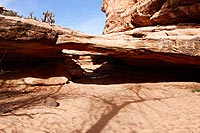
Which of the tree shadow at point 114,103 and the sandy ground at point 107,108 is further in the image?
the tree shadow at point 114,103

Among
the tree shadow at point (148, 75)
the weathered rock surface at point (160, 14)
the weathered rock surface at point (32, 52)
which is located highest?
the weathered rock surface at point (160, 14)

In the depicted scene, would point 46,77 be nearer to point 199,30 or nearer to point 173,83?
point 173,83

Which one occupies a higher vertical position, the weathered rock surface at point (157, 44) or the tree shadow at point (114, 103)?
the weathered rock surface at point (157, 44)

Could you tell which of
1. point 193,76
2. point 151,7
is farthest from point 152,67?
point 151,7

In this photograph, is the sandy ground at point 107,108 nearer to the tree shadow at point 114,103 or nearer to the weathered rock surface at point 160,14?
the tree shadow at point 114,103

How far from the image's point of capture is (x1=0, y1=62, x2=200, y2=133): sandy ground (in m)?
5.22

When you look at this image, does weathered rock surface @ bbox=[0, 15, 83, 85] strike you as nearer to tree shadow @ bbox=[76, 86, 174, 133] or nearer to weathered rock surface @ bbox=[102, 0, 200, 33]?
tree shadow @ bbox=[76, 86, 174, 133]

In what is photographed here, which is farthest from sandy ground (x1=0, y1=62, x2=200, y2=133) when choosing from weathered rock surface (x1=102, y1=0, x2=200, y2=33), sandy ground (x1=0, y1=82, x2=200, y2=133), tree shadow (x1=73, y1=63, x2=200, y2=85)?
weathered rock surface (x1=102, y1=0, x2=200, y2=33)

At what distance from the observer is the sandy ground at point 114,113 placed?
5.17 m

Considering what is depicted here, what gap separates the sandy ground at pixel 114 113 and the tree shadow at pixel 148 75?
1.31 m

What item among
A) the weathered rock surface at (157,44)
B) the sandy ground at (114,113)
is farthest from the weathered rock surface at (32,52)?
the sandy ground at (114,113)

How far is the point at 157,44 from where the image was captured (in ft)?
27.4

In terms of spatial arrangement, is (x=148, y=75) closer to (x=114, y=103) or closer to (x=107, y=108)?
(x=114, y=103)

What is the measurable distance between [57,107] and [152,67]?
617 cm
